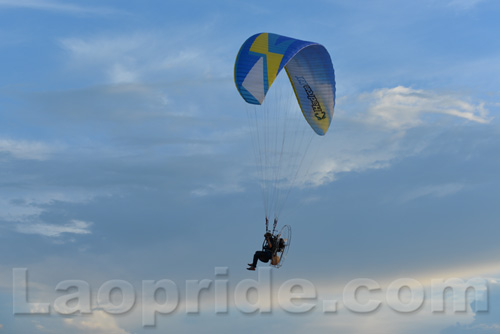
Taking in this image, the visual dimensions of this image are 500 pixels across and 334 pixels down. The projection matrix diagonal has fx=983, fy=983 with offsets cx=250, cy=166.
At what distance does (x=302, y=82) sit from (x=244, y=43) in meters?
4.46

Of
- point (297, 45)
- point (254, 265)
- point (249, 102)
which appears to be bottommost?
point (254, 265)

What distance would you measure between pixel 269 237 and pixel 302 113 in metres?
7.24

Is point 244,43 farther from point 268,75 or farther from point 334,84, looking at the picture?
point 334,84

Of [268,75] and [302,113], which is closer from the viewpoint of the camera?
[268,75]

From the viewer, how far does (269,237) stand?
1818 inches

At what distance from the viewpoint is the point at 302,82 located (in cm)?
4975

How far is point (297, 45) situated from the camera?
46.3m

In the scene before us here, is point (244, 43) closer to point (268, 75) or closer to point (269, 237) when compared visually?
point (268, 75)

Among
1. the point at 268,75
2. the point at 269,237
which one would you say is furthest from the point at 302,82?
the point at 269,237

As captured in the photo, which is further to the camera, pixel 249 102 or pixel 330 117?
pixel 330 117

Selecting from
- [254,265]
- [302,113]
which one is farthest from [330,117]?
[254,265]

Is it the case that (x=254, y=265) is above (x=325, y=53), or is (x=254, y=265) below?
below

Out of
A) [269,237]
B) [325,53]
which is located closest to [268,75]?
[325,53]

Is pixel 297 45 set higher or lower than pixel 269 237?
higher
